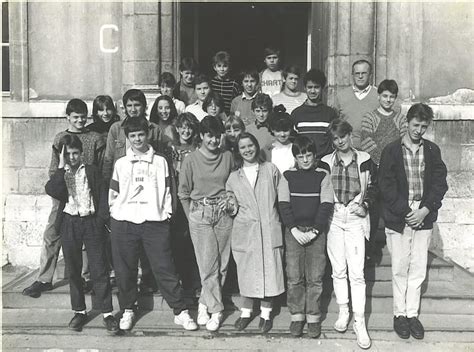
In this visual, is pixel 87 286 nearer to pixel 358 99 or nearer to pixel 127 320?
pixel 127 320

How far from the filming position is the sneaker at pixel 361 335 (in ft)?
14.8

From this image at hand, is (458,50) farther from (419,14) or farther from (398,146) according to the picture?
(398,146)

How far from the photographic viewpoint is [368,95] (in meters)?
5.39

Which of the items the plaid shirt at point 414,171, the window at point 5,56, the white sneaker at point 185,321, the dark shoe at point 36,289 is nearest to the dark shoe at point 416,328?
the plaid shirt at point 414,171

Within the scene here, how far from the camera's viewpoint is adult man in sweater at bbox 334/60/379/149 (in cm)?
530

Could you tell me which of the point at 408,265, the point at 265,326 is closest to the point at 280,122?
the point at 408,265

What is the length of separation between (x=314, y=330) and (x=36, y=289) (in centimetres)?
267

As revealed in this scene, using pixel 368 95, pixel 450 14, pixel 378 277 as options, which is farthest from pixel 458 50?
pixel 378 277

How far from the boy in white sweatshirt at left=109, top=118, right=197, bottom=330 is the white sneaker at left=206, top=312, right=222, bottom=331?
0.42 feet

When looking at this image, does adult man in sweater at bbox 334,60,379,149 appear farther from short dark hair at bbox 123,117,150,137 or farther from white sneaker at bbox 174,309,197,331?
white sneaker at bbox 174,309,197,331

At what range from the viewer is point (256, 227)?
4.60 meters

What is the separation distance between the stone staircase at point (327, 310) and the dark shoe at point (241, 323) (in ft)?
0.16

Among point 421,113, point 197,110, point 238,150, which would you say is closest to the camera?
point 421,113

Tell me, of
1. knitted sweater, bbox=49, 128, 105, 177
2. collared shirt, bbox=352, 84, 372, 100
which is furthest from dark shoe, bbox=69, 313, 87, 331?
collared shirt, bbox=352, 84, 372, 100
